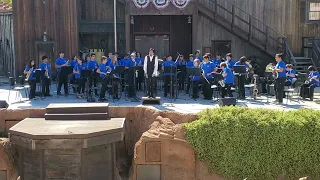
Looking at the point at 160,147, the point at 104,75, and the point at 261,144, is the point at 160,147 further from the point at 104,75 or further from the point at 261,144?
the point at 104,75

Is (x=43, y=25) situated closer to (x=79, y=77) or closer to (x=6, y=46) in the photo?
(x=6, y=46)

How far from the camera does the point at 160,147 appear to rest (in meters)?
13.1

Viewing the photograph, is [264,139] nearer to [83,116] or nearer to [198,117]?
[198,117]

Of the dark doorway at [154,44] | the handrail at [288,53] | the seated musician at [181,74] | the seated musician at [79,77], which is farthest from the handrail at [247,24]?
the seated musician at [79,77]

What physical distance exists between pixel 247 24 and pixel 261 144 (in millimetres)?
12515

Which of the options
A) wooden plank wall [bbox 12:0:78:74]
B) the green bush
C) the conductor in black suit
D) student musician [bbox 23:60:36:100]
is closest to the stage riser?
the green bush

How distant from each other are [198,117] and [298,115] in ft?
8.55

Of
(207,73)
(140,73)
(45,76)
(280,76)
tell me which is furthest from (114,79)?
(280,76)

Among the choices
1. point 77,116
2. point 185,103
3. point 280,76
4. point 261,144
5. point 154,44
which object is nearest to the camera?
point 261,144

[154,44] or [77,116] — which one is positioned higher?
[154,44]

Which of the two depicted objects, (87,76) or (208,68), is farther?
(208,68)

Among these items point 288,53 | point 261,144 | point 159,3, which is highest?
point 159,3

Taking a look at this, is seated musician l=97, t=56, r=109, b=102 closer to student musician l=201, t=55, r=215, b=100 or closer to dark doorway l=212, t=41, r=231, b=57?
student musician l=201, t=55, r=215, b=100

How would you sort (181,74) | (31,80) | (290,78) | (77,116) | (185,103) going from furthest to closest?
(181,74)
(290,78)
(31,80)
(185,103)
(77,116)
